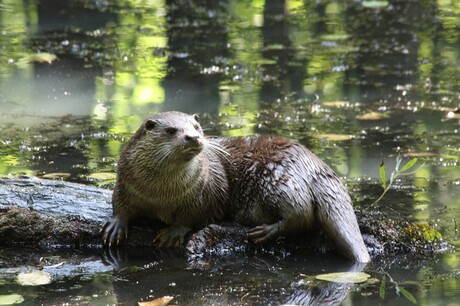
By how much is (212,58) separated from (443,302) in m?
5.85

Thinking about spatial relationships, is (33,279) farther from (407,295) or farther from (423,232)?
(423,232)

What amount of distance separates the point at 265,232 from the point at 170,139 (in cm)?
64

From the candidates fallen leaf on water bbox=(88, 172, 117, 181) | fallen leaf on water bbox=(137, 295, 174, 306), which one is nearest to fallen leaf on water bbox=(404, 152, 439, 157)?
fallen leaf on water bbox=(88, 172, 117, 181)

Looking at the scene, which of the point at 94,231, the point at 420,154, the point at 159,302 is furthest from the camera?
the point at 420,154

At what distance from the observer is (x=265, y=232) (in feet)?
14.9

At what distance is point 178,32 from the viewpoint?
10617 mm

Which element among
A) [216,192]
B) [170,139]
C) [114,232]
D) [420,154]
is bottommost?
[420,154]

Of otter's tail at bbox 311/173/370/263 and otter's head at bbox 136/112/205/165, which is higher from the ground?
otter's head at bbox 136/112/205/165

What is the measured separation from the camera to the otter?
176 inches

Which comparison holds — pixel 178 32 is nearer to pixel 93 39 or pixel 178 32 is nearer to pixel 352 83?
pixel 93 39

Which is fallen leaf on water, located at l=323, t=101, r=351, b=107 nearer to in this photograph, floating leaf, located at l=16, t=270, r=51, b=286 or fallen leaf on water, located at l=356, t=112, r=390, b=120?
fallen leaf on water, located at l=356, t=112, r=390, b=120

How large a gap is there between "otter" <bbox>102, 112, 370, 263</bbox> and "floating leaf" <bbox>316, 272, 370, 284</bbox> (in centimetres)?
18

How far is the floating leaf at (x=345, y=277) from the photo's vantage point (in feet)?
13.7

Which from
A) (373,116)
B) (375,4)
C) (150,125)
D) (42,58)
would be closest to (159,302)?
(150,125)
